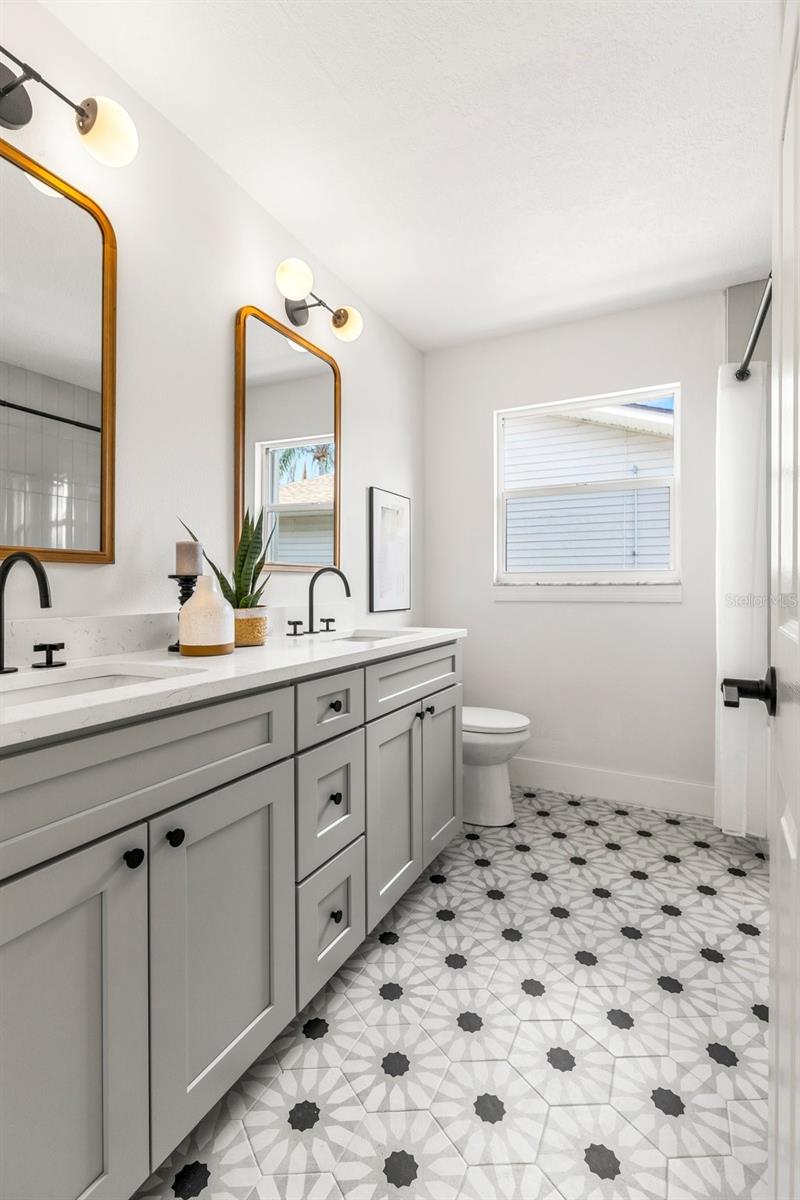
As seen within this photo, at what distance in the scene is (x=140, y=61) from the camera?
1477 mm

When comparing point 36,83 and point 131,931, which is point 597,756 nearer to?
point 131,931

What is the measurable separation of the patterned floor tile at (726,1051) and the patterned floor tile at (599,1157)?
0.25 meters

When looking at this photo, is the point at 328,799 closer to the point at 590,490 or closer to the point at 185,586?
the point at 185,586

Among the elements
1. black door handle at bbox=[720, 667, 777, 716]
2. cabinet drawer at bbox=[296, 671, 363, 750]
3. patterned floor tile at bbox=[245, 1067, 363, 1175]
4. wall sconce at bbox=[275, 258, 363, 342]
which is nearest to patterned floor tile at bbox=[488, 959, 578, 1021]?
patterned floor tile at bbox=[245, 1067, 363, 1175]

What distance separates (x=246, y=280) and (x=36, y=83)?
73cm

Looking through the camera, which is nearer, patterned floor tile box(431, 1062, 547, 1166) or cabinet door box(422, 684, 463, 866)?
patterned floor tile box(431, 1062, 547, 1166)

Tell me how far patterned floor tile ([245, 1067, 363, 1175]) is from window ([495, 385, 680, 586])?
7.75ft

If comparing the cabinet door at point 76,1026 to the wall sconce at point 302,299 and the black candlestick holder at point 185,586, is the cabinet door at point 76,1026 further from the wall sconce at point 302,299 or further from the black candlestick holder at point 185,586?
the wall sconce at point 302,299

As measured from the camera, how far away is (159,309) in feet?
5.36

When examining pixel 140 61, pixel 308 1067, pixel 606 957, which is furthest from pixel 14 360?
pixel 606 957

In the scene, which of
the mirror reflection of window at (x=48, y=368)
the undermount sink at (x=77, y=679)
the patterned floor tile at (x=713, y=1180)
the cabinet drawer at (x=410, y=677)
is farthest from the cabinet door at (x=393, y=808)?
the mirror reflection of window at (x=48, y=368)

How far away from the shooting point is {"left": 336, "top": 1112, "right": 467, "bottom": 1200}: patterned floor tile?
1032 mm

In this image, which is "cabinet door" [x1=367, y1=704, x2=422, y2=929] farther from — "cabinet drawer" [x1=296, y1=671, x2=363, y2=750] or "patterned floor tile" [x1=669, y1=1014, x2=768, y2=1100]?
"patterned floor tile" [x1=669, y1=1014, x2=768, y2=1100]

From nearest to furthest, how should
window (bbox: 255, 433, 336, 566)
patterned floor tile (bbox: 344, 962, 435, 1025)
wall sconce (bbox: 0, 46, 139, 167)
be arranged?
wall sconce (bbox: 0, 46, 139, 167)
patterned floor tile (bbox: 344, 962, 435, 1025)
window (bbox: 255, 433, 336, 566)
